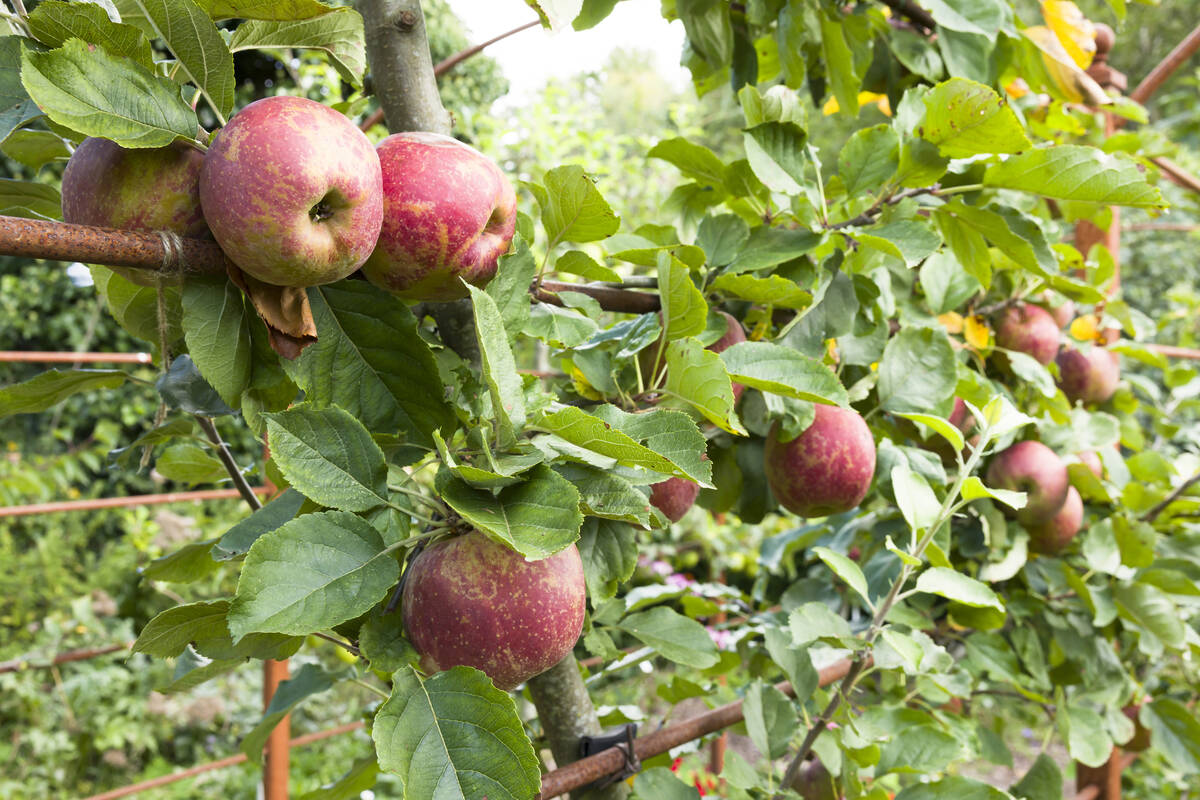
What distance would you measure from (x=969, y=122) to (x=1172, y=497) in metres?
0.98

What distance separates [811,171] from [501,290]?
1.45 feet

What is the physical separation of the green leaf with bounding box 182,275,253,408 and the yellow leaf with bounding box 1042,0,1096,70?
51.7 inches

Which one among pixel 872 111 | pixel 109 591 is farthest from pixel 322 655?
pixel 872 111

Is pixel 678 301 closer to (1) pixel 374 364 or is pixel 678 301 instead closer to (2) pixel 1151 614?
(1) pixel 374 364

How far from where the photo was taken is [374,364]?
0.58 meters

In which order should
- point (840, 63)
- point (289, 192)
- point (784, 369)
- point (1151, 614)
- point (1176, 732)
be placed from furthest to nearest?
point (1176, 732)
point (1151, 614)
point (840, 63)
point (784, 369)
point (289, 192)

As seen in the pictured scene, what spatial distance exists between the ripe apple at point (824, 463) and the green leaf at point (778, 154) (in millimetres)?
243

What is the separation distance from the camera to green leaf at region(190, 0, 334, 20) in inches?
19.6

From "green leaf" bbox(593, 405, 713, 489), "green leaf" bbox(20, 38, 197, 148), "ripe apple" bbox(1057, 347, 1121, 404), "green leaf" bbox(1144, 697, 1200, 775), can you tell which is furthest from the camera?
"ripe apple" bbox(1057, 347, 1121, 404)

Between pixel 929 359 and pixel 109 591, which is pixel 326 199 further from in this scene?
pixel 109 591

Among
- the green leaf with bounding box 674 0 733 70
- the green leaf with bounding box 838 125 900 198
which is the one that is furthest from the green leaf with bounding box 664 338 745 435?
the green leaf with bounding box 674 0 733 70

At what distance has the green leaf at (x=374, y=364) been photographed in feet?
1.85

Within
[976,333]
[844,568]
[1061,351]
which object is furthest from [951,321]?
[844,568]

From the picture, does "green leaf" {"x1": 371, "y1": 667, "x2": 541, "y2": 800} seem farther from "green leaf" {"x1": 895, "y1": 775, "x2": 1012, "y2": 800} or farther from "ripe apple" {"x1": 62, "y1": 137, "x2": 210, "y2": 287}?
"green leaf" {"x1": 895, "y1": 775, "x2": 1012, "y2": 800}
